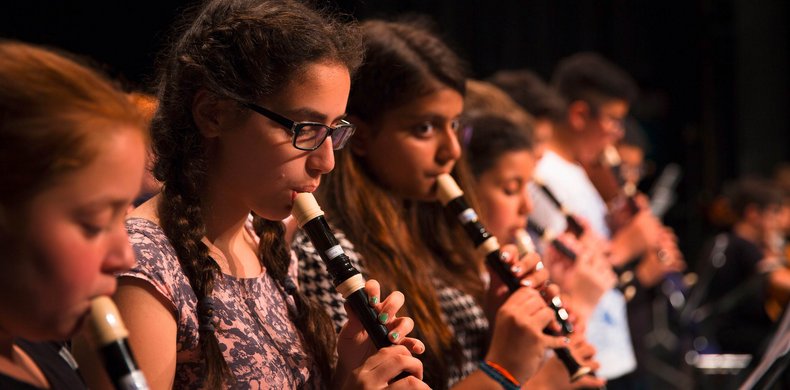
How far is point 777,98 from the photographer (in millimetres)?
7680

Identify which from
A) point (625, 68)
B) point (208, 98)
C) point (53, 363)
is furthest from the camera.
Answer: point (625, 68)

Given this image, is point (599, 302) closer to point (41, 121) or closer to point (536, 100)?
point (536, 100)

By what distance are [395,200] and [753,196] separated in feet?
15.5

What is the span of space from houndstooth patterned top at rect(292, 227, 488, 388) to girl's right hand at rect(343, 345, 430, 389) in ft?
1.04

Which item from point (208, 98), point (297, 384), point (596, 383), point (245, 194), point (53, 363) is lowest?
point (596, 383)

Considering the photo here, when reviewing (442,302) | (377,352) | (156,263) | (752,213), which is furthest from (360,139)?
(752,213)

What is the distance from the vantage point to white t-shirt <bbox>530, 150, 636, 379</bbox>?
2852 mm

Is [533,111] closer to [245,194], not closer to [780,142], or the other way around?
[245,194]

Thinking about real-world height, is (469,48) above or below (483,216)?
above

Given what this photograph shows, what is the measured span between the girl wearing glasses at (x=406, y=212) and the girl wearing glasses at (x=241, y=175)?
0.93 feet

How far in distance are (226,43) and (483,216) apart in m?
1.02

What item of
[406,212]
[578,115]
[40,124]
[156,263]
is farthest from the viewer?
[578,115]

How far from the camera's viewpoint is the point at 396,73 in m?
1.88

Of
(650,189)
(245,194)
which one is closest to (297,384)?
(245,194)
